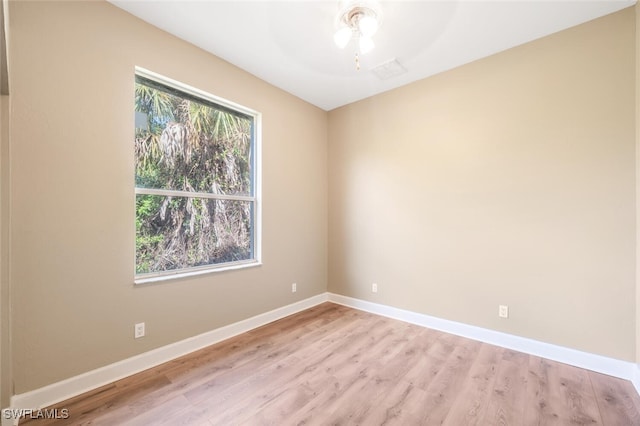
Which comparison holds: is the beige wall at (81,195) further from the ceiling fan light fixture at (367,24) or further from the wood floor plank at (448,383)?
the wood floor plank at (448,383)

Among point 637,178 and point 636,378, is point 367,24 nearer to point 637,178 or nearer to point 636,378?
point 637,178

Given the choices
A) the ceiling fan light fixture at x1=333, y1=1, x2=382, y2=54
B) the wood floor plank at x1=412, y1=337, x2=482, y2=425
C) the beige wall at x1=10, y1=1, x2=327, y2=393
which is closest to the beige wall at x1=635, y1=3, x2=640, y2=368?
the wood floor plank at x1=412, y1=337, x2=482, y2=425

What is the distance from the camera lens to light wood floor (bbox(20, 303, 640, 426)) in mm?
1729

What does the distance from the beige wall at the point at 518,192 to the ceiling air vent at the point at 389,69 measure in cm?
34

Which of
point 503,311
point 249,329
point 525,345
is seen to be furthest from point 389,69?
point 249,329

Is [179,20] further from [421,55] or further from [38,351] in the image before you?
[38,351]

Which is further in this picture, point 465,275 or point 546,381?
point 465,275

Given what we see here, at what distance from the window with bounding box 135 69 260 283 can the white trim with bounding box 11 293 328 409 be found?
63cm

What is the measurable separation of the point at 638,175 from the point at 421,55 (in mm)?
2037

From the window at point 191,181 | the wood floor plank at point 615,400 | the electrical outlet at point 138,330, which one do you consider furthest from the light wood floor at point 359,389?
the window at point 191,181

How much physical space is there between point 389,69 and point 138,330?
11.4ft

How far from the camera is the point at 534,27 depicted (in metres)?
2.35

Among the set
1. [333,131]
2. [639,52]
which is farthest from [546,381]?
[333,131]

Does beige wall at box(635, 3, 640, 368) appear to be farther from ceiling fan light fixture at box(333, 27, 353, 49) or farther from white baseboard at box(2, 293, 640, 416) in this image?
ceiling fan light fixture at box(333, 27, 353, 49)
